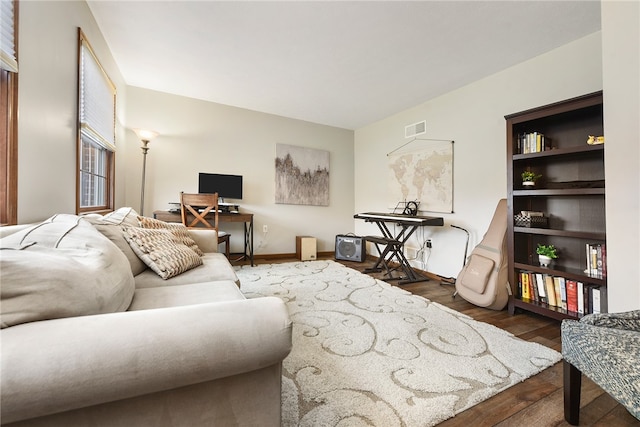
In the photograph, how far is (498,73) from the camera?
2699mm

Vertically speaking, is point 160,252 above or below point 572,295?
above

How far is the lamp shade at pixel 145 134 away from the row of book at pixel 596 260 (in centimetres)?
460

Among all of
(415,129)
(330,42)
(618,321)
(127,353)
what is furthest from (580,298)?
(330,42)

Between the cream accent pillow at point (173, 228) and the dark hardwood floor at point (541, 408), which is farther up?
the cream accent pillow at point (173, 228)

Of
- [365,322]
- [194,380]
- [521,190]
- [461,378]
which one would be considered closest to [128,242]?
[194,380]

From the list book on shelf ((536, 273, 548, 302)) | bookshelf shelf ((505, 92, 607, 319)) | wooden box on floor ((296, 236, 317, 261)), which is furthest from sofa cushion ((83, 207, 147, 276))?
book on shelf ((536, 273, 548, 302))

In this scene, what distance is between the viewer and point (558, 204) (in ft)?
7.36

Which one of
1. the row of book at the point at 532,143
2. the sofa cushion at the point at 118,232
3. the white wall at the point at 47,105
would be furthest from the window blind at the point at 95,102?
the row of book at the point at 532,143

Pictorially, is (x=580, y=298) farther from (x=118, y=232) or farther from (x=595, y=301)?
(x=118, y=232)

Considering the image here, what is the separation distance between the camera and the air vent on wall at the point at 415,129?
3535 millimetres

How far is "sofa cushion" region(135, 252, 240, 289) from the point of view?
4.73ft

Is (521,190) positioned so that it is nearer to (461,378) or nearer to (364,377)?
(461,378)

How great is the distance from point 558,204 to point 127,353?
10.0ft

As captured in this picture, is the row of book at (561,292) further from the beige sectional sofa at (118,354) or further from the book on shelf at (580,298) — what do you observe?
the beige sectional sofa at (118,354)
